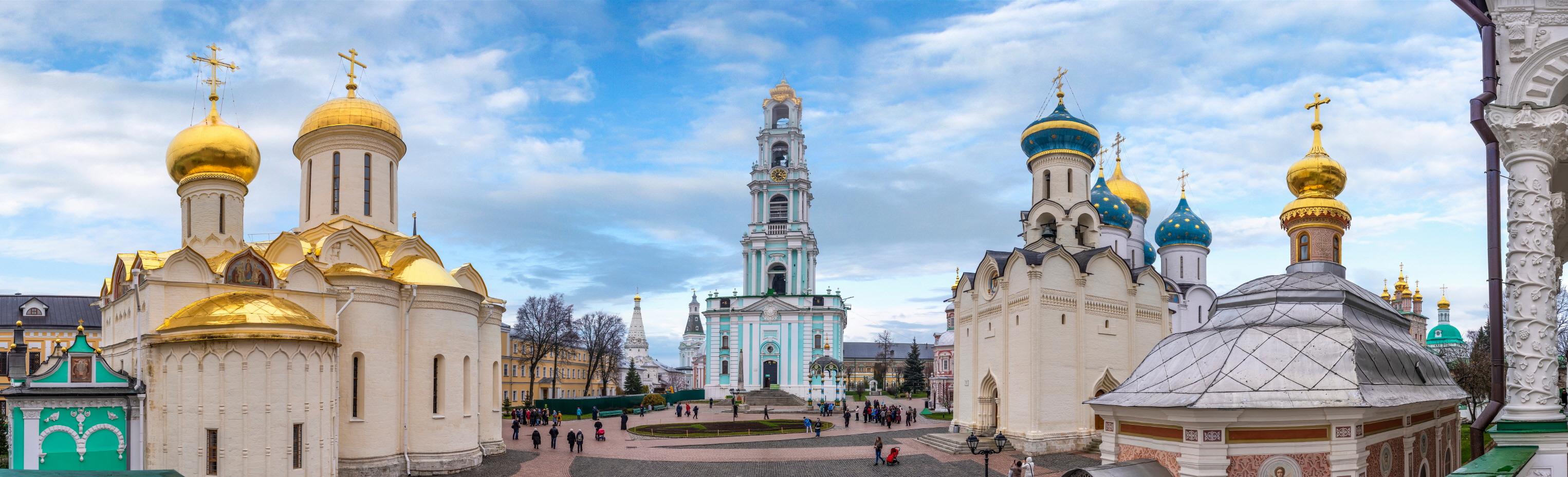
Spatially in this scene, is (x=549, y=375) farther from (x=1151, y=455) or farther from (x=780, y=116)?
(x=1151, y=455)

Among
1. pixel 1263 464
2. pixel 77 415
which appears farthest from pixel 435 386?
pixel 1263 464

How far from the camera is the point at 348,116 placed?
24.0 m

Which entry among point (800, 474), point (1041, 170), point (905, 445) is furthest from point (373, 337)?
point (1041, 170)

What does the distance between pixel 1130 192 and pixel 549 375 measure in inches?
1853

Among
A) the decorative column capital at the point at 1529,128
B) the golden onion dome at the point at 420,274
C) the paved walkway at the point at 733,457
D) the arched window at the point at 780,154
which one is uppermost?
the arched window at the point at 780,154

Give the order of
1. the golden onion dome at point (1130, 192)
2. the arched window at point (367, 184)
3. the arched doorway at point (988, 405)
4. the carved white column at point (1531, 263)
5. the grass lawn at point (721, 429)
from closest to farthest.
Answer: the carved white column at point (1531, 263), the arched window at point (367, 184), the arched doorway at point (988, 405), the grass lawn at point (721, 429), the golden onion dome at point (1130, 192)

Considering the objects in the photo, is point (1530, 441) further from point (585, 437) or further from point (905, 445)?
point (585, 437)

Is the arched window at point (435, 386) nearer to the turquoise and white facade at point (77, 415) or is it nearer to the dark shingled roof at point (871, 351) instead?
the turquoise and white facade at point (77, 415)

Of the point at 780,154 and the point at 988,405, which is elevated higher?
the point at 780,154

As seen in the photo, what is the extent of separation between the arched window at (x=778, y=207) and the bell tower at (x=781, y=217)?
4 centimetres

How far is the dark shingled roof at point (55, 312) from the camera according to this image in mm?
47812

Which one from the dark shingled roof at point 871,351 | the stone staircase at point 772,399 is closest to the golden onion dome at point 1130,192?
the stone staircase at point 772,399

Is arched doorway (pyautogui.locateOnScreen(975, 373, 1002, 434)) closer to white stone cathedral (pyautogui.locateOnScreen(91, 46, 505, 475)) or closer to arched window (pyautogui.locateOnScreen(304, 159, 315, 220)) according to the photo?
white stone cathedral (pyautogui.locateOnScreen(91, 46, 505, 475))

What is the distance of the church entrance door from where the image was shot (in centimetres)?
6512
